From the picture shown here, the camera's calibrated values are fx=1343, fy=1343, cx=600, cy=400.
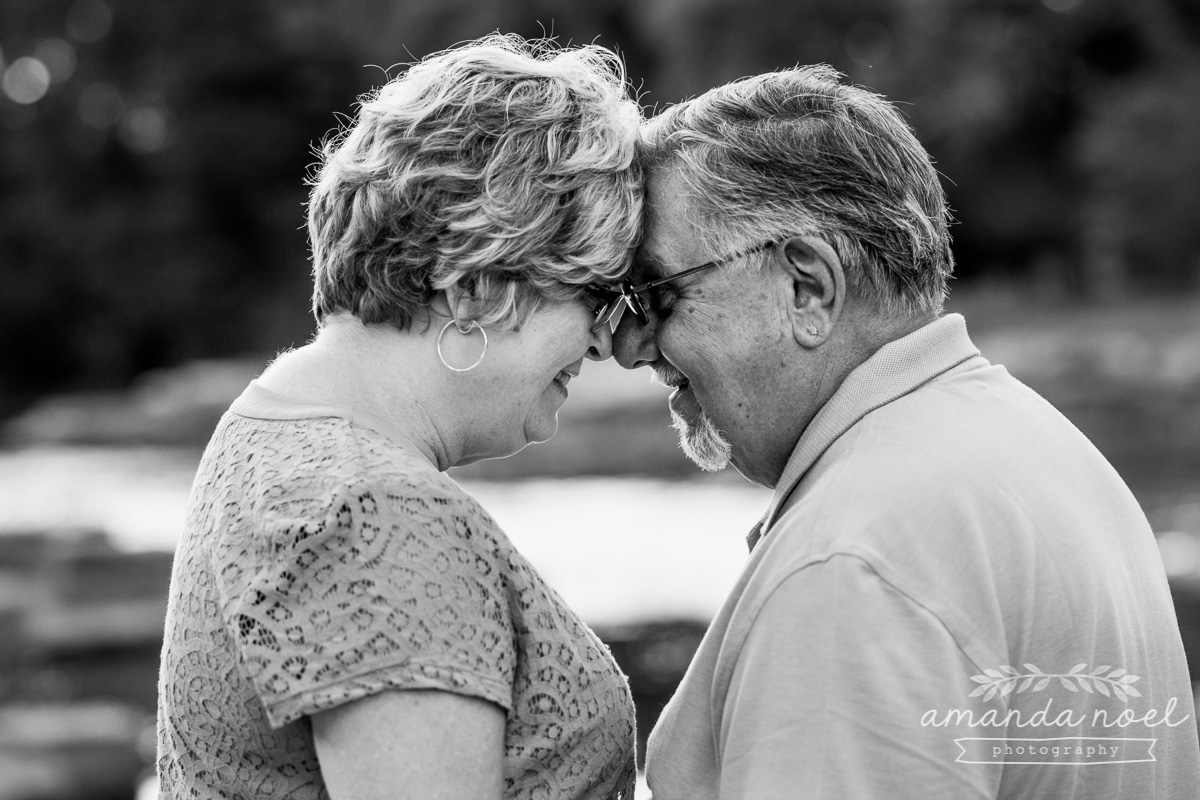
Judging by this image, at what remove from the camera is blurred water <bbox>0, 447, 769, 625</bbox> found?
1059 cm

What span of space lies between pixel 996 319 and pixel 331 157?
2056 cm

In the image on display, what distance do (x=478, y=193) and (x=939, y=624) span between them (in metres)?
0.90

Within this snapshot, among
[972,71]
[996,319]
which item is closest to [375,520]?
[996,319]

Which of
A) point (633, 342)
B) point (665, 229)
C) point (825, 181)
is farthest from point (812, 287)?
point (633, 342)

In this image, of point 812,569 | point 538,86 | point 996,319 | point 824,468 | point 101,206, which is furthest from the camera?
point 101,206

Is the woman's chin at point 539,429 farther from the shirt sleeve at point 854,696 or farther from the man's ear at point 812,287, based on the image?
the shirt sleeve at point 854,696

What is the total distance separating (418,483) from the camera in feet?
6.00

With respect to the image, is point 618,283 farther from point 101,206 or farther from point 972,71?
point 101,206

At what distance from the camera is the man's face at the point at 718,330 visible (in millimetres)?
2113

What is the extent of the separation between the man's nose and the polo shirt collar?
35 centimetres

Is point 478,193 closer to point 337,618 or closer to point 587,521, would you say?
point 337,618

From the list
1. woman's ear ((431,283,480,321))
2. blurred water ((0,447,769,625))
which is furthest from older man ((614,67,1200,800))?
blurred water ((0,447,769,625))

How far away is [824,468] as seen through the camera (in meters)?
1.94

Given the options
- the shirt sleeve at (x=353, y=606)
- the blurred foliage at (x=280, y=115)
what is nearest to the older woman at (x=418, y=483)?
the shirt sleeve at (x=353, y=606)
